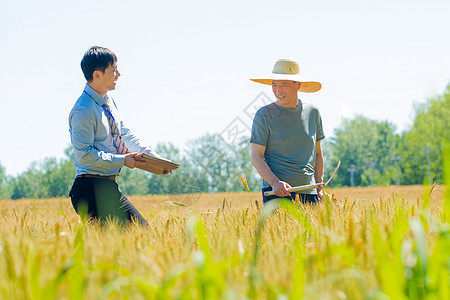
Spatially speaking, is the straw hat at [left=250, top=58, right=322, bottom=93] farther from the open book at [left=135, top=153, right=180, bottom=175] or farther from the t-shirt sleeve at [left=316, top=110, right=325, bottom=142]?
the open book at [left=135, top=153, right=180, bottom=175]

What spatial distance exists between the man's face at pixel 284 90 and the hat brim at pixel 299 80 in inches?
3.4

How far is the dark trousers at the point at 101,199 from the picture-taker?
13.2 ft

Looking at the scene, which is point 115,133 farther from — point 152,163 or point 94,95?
point 152,163

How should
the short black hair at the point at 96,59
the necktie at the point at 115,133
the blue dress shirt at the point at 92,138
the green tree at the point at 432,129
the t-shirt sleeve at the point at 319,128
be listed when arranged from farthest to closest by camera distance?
the green tree at the point at 432,129 → the t-shirt sleeve at the point at 319,128 → the necktie at the point at 115,133 → the short black hair at the point at 96,59 → the blue dress shirt at the point at 92,138

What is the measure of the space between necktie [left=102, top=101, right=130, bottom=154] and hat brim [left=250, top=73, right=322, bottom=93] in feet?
4.71

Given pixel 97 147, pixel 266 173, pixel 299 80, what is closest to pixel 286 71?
pixel 299 80

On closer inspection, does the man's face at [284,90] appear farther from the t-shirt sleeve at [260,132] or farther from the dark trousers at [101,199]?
the dark trousers at [101,199]

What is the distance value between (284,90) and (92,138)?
1.87 meters

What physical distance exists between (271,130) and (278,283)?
3.34 metres

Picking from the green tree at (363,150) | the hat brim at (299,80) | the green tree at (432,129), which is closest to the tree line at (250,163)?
the green tree at (363,150)

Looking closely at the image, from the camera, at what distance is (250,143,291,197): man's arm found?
4.10 metres

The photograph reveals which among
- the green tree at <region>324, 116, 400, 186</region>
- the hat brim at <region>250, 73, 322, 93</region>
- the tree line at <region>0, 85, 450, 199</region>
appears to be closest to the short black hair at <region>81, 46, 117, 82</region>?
the hat brim at <region>250, 73, 322, 93</region>

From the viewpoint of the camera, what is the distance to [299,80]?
15.0 ft

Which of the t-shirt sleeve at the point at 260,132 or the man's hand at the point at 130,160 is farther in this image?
the t-shirt sleeve at the point at 260,132
